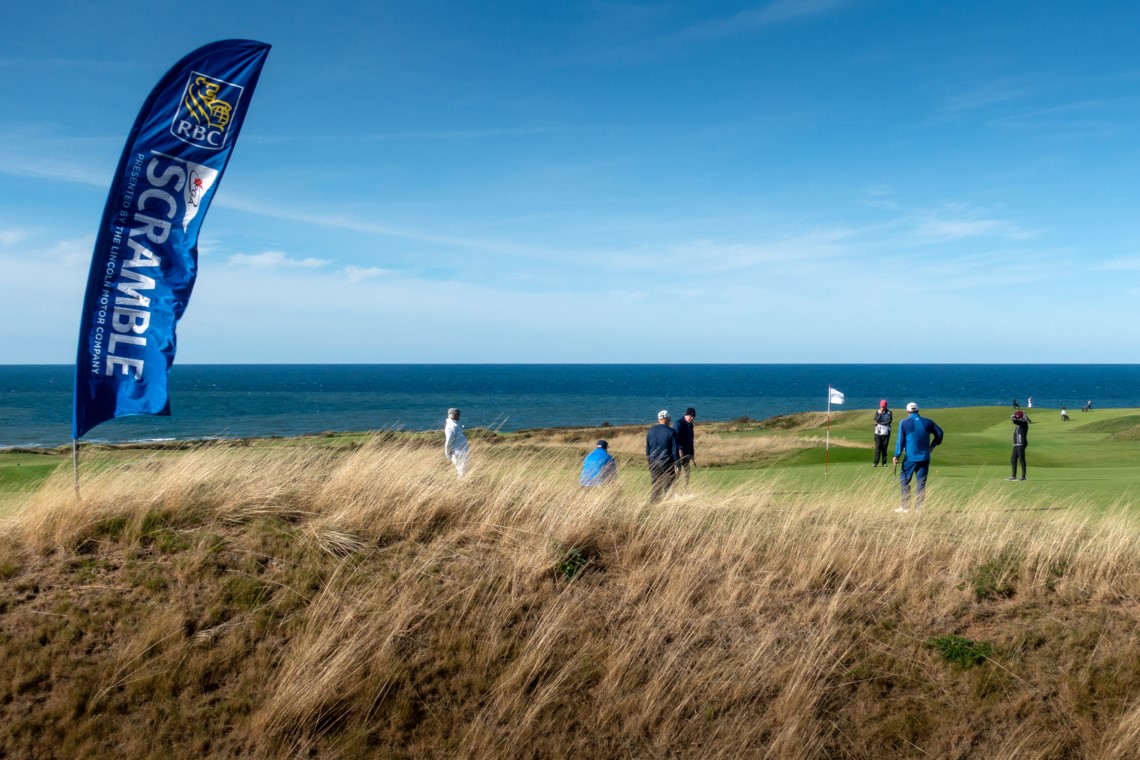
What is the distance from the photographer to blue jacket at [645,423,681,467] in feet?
40.7

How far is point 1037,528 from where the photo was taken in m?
9.43

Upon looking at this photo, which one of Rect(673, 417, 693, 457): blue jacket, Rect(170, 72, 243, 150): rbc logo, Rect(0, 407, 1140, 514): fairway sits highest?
Rect(170, 72, 243, 150): rbc logo

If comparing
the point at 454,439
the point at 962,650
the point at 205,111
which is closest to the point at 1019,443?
the point at 454,439

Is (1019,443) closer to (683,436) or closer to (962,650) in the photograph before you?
(683,436)

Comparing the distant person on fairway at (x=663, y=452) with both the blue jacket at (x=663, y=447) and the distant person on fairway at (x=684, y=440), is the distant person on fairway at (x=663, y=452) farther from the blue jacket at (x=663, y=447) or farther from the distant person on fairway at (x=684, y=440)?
the distant person on fairway at (x=684, y=440)

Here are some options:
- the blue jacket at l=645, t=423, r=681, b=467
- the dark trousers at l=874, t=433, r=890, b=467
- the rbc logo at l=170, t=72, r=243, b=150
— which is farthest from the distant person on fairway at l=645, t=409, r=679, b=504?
the dark trousers at l=874, t=433, r=890, b=467

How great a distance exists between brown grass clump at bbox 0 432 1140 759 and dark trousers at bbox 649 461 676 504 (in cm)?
252

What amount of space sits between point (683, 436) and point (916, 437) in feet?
12.3

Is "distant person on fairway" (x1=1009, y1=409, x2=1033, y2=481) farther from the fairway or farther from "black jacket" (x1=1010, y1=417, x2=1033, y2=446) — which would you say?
the fairway

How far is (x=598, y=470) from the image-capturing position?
37.5 ft

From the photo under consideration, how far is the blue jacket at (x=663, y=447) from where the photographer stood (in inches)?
489

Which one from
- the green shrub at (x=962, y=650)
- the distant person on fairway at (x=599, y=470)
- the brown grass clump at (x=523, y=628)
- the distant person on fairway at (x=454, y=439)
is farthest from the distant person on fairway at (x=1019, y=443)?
the green shrub at (x=962, y=650)

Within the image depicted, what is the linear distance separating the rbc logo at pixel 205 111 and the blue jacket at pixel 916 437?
10499 mm

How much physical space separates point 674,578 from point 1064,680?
3.25 m
